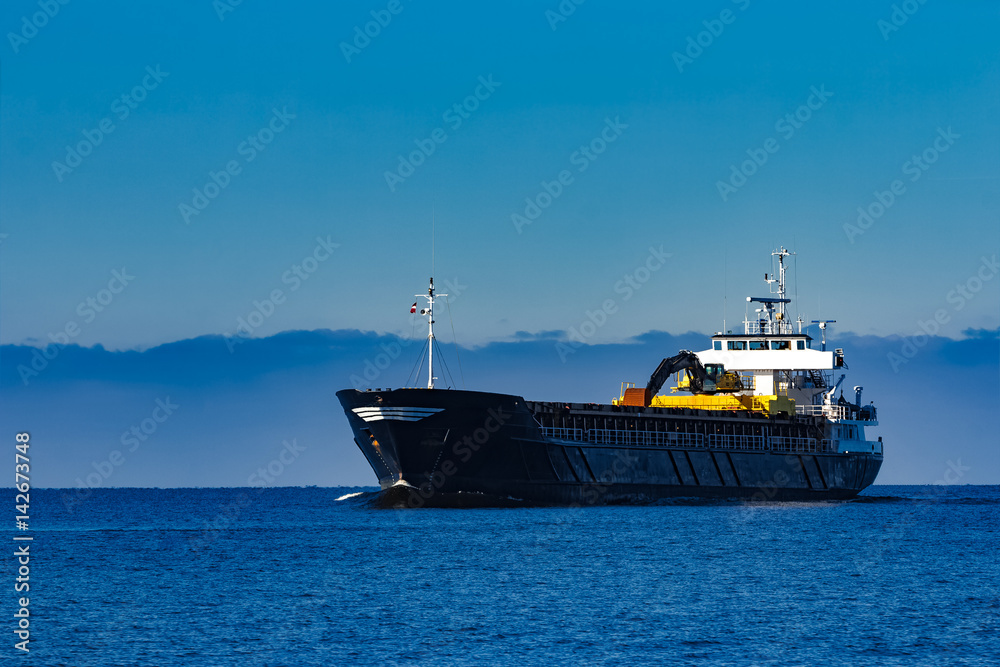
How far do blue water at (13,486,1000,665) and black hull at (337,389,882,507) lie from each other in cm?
217

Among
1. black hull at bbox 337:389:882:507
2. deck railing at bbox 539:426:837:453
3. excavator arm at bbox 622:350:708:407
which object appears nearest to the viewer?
black hull at bbox 337:389:882:507

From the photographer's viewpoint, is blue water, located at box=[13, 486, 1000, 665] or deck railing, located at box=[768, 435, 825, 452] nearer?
blue water, located at box=[13, 486, 1000, 665]

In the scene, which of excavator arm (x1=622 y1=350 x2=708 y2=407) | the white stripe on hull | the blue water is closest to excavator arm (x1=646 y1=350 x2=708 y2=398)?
excavator arm (x1=622 y1=350 x2=708 y2=407)

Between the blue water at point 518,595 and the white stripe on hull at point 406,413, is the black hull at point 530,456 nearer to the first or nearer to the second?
the white stripe on hull at point 406,413

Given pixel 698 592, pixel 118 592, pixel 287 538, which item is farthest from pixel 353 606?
pixel 287 538

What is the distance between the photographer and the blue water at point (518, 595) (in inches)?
1145

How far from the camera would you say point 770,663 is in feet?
90.6

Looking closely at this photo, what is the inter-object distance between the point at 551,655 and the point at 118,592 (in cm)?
1722

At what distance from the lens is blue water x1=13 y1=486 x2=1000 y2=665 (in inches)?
1145

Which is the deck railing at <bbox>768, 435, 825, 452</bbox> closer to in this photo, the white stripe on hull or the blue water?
the blue water

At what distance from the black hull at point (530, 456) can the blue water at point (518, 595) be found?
7.12 feet

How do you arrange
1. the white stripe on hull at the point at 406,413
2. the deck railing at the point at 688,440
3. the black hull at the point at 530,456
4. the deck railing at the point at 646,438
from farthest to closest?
the deck railing at the point at 646,438 < the deck railing at the point at 688,440 < the black hull at the point at 530,456 < the white stripe on hull at the point at 406,413

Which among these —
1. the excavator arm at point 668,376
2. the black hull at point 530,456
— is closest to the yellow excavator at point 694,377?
the excavator arm at point 668,376

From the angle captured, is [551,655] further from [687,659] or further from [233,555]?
[233,555]
